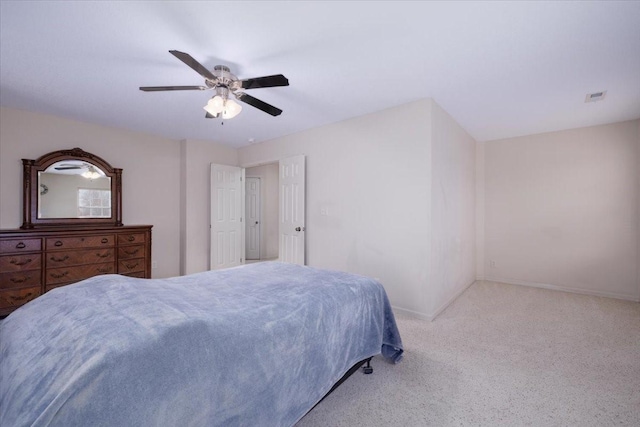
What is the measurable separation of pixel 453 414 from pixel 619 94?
12.2ft

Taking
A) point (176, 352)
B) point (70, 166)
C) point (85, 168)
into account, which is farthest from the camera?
point (85, 168)

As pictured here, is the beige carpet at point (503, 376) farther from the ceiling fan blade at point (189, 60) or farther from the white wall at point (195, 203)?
the white wall at point (195, 203)

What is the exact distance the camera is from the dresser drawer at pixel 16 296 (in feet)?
9.80

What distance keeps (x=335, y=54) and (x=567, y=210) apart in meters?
4.30

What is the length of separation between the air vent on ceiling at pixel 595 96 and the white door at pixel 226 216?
16.9 feet

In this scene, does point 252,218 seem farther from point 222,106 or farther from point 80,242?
point 222,106

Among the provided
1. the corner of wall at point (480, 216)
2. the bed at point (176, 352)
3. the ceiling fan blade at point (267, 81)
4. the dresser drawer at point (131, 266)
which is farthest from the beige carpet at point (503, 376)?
the dresser drawer at point (131, 266)

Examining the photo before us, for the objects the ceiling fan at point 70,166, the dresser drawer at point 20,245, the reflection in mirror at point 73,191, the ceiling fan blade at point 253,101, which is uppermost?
the ceiling fan blade at point 253,101

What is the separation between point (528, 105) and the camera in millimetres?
3277

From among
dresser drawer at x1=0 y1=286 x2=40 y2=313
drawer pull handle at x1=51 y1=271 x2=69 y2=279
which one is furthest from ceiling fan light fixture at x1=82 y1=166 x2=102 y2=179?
dresser drawer at x1=0 y1=286 x2=40 y2=313

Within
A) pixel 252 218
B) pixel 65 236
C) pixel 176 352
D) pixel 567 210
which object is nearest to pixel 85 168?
pixel 65 236

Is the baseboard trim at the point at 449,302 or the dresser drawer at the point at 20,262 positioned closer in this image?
the dresser drawer at the point at 20,262

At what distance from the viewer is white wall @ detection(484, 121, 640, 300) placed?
3.81 meters

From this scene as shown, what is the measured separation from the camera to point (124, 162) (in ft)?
14.1
